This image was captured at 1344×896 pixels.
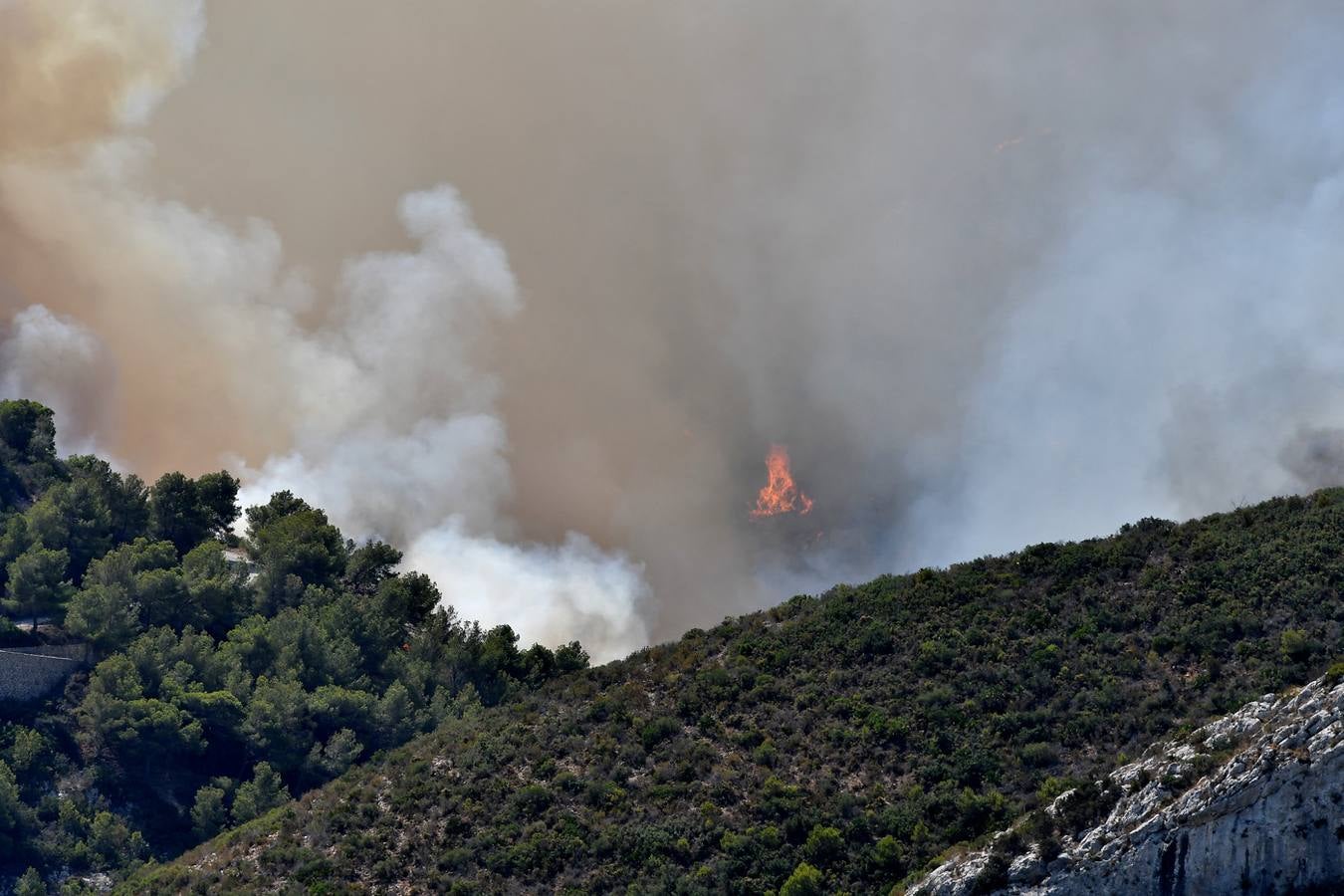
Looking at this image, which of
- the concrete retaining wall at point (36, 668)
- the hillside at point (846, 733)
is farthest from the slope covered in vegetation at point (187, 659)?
the hillside at point (846, 733)

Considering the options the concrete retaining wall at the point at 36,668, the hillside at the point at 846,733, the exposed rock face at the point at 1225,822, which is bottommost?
the exposed rock face at the point at 1225,822

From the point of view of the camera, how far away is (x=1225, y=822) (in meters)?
53.5

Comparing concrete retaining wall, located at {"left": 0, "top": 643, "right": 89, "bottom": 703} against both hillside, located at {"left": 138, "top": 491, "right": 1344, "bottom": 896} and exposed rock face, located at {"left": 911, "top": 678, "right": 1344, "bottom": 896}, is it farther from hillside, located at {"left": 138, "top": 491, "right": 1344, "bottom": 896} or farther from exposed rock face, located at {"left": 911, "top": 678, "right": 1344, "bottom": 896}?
exposed rock face, located at {"left": 911, "top": 678, "right": 1344, "bottom": 896}

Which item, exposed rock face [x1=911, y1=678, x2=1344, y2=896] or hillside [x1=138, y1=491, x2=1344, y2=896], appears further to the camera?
hillside [x1=138, y1=491, x2=1344, y2=896]

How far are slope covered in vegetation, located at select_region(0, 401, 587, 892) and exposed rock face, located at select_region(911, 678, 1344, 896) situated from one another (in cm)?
6075

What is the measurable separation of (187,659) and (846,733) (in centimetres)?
6088

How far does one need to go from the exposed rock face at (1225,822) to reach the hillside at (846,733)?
2.31 metres

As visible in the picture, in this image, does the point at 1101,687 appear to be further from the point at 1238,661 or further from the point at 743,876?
the point at 743,876

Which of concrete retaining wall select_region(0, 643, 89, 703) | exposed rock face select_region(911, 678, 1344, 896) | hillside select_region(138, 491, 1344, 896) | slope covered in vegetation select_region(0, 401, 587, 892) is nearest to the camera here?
exposed rock face select_region(911, 678, 1344, 896)

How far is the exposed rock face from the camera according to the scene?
52.4m

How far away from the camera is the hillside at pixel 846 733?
6644cm

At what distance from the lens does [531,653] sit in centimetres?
11838

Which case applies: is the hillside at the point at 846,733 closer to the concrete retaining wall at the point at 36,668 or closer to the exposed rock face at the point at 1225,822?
the exposed rock face at the point at 1225,822

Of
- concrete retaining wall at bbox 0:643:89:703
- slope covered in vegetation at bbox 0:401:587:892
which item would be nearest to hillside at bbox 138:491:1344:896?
slope covered in vegetation at bbox 0:401:587:892
